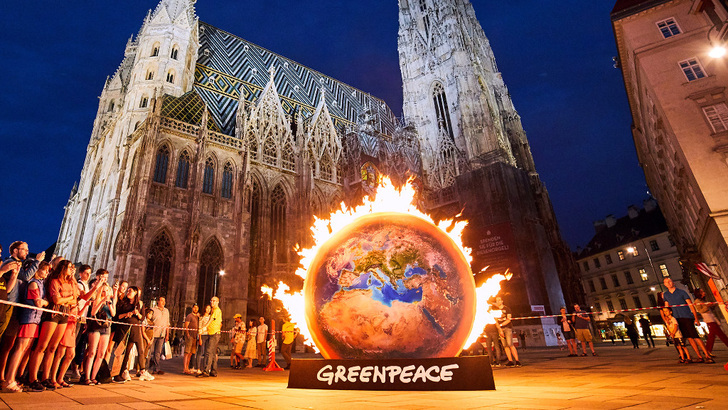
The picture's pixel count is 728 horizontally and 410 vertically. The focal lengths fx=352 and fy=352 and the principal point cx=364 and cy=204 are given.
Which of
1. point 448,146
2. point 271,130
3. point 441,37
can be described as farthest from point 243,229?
point 441,37

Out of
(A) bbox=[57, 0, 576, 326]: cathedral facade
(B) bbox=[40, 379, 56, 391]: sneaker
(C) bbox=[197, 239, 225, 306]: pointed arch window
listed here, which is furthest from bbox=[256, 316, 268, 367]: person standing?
(C) bbox=[197, 239, 225, 306]: pointed arch window

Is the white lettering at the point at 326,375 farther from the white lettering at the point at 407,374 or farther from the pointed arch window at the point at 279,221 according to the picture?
the pointed arch window at the point at 279,221

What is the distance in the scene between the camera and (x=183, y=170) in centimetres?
2473

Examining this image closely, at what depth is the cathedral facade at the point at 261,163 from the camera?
22.7 m

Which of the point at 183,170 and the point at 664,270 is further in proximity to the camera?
the point at 664,270

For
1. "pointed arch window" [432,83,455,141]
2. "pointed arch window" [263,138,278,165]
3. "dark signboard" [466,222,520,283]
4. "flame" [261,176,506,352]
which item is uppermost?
"pointed arch window" [432,83,455,141]

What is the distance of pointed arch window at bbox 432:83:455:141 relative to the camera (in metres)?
39.4

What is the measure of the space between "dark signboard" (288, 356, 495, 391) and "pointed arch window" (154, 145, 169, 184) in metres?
Result: 22.4

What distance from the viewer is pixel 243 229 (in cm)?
2483

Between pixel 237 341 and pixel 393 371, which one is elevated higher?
pixel 237 341

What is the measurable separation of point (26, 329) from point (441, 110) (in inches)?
1581

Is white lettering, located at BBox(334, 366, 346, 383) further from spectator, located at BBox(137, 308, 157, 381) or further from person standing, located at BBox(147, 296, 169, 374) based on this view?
person standing, located at BBox(147, 296, 169, 374)

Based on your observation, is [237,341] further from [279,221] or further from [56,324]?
[279,221]

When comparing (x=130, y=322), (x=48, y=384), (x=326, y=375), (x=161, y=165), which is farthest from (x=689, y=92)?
(x=161, y=165)
